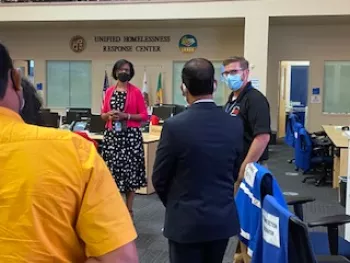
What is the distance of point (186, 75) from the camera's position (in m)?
2.16

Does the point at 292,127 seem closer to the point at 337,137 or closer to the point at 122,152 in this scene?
the point at 337,137

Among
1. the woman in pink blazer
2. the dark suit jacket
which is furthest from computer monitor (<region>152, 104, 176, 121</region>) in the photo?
the dark suit jacket

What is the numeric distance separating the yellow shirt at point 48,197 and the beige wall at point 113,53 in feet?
37.8

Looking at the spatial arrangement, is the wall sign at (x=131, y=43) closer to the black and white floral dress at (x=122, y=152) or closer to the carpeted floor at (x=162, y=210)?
the carpeted floor at (x=162, y=210)

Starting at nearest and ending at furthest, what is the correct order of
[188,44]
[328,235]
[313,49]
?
[328,235] < [313,49] < [188,44]

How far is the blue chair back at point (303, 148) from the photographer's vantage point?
24.3 ft

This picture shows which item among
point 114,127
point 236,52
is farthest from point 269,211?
point 236,52

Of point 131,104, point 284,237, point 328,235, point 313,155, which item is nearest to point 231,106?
point 328,235

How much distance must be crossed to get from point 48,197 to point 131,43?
473 inches

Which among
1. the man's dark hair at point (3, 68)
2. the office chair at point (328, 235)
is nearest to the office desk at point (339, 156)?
the office chair at point (328, 235)

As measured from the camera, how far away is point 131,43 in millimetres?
12695

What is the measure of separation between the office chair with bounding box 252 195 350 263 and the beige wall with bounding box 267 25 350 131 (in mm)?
10482

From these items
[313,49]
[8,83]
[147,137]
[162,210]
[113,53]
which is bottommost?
[162,210]

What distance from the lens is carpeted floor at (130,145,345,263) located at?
4.14 m
